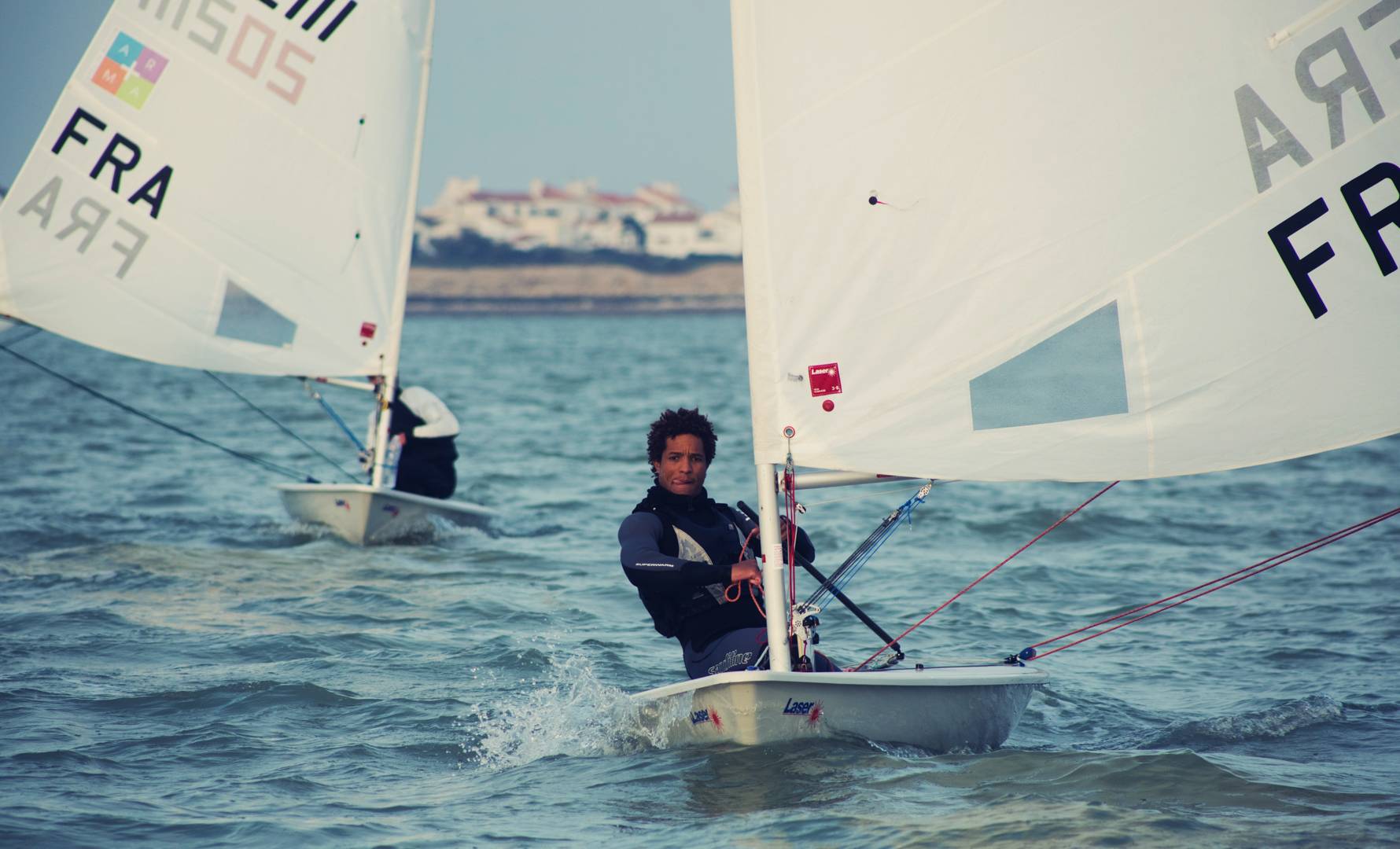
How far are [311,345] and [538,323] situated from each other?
226ft

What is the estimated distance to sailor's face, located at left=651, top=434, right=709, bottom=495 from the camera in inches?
164

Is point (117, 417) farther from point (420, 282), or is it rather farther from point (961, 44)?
point (420, 282)

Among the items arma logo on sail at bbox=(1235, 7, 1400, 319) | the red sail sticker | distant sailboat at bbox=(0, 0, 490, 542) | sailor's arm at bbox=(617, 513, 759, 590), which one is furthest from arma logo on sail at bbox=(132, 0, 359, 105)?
arma logo on sail at bbox=(1235, 7, 1400, 319)

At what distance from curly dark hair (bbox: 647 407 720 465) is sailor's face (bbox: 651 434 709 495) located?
2 centimetres

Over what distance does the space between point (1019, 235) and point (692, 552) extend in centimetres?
128

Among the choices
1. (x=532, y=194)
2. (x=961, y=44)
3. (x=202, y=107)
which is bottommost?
(x=961, y=44)

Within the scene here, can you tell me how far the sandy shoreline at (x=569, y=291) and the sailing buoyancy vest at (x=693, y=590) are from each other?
7803 centimetres

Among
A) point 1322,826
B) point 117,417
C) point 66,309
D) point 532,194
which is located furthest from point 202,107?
point 532,194

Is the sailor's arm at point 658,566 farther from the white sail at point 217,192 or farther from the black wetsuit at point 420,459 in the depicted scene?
the white sail at point 217,192

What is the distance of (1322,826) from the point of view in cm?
361

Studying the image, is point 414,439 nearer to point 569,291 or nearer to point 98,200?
point 98,200

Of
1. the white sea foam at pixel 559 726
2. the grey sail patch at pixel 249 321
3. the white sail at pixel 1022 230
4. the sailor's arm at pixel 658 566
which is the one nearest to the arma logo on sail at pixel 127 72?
the grey sail patch at pixel 249 321

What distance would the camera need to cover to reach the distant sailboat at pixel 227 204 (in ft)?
26.4

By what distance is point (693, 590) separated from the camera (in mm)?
4102
